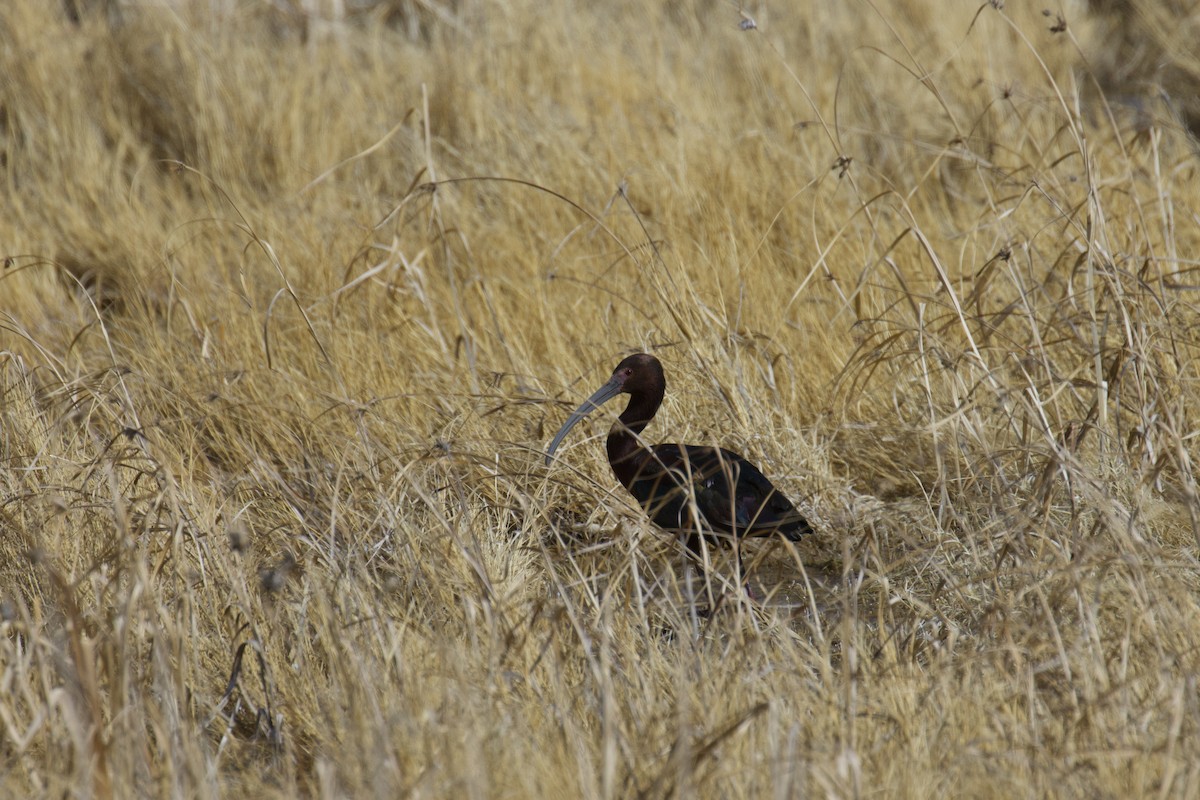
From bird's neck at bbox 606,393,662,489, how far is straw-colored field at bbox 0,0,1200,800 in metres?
0.13

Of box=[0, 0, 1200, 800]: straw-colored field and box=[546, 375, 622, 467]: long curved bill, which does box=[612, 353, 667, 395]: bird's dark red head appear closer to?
box=[546, 375, 622, 467]: long curved bill

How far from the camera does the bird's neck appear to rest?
3.44 m

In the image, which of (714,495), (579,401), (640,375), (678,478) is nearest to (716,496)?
(714,495)

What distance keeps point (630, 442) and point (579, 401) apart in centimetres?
57

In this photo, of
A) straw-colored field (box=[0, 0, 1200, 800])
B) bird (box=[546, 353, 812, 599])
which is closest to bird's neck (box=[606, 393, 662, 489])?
bird (box=[546, 353, 812, 599])

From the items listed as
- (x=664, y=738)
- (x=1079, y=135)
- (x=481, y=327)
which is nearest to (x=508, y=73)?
(x=481, y=327)

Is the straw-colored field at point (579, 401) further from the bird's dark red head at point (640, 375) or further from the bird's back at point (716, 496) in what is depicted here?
the bird's dark red head at point (640, 375)

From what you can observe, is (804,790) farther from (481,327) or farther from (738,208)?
(738,208)

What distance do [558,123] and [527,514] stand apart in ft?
9.24

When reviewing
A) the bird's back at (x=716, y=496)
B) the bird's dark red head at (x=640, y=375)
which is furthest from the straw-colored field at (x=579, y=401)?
the bird's dark red head at (x=640, y=375)

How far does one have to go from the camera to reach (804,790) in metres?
2.16

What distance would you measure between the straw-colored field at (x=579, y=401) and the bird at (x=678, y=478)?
0.10m

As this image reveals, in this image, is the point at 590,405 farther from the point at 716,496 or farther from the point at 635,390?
the point at 716,496

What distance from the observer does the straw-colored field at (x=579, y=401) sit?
7.91 feet
